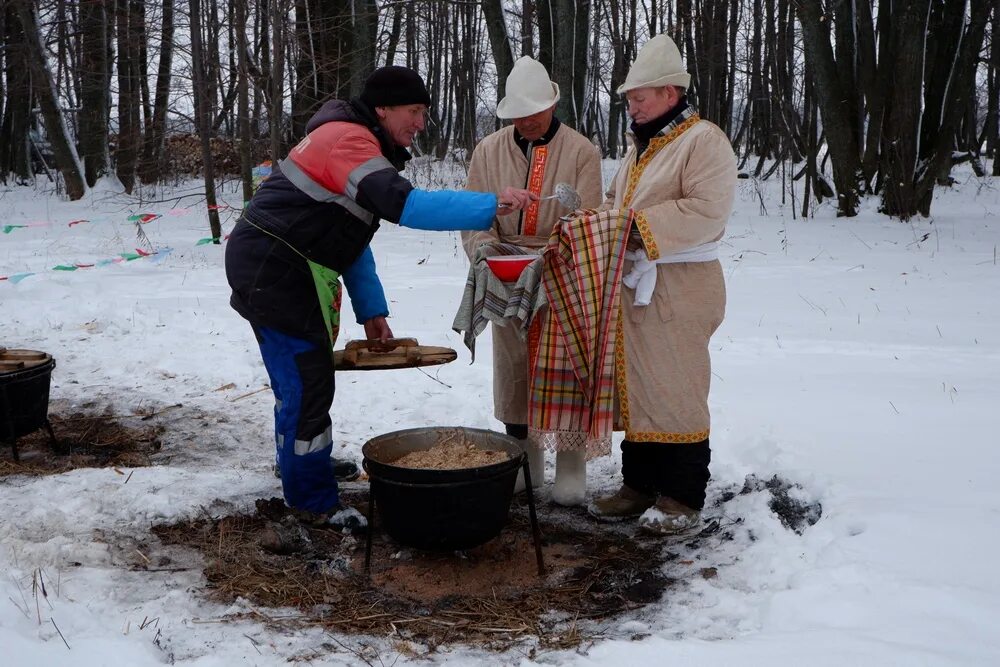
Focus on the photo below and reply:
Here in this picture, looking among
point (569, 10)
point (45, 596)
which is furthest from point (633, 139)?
point (569, 10)

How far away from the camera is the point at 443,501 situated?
328cm

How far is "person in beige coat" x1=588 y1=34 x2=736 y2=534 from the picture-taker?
3607 millimetres

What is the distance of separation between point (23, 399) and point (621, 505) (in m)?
3.10

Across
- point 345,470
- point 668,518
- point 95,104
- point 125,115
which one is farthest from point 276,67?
point 125,115

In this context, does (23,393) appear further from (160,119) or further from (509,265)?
(160,119)

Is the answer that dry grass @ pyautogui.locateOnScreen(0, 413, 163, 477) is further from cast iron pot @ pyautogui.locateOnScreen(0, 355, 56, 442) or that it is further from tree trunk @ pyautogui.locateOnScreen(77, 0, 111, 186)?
tree trunk @ pyautogui.locateOnScreen(77, 0, 111, 186)

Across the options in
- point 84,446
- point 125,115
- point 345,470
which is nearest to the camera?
point 345,470

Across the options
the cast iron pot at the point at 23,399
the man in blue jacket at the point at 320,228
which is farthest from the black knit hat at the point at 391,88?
the cast iron pot at the point at 23,399

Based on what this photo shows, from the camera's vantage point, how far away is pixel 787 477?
4.14 metres

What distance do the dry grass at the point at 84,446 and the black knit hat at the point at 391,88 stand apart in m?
2.45

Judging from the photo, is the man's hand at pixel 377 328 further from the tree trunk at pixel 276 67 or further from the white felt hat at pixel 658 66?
the tree trunk at pixel 276 67

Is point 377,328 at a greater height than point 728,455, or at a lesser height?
greater

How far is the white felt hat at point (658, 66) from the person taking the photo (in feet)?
11.9

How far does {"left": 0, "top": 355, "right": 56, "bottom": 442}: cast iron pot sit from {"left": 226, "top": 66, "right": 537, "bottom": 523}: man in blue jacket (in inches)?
56.5
